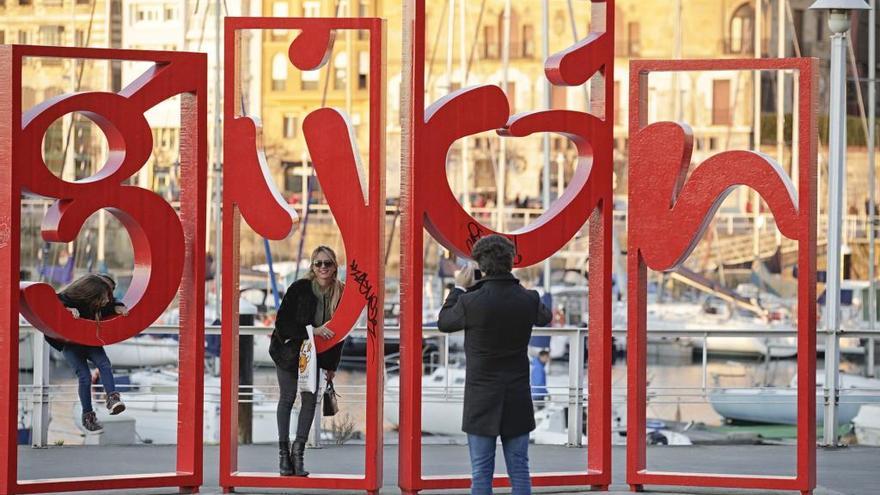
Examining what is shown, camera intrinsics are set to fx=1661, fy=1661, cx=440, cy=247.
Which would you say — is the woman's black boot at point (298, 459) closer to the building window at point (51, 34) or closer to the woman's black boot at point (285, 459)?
the woman's black boot at point (285, 459)

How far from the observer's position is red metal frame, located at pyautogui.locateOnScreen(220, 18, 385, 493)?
9.89 meters

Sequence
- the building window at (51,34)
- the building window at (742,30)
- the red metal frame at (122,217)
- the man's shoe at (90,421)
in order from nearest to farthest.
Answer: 1. the red metal frame at (122,217)
2. the man's shoe at (90,421)
3. the building window at (51,34)
4. the building window at (742,30)

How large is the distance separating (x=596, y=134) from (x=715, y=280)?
48.4m

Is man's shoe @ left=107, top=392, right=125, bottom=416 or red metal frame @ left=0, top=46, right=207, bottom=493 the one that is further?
man's shoe @ left=107, top=392, right=125, bottom=416

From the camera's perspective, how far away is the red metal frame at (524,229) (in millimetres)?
9883

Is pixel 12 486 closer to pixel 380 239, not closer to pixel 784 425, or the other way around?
pixel 380 239

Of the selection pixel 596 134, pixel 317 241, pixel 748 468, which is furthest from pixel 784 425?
pixel 317 241

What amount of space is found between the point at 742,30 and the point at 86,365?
59420 mm

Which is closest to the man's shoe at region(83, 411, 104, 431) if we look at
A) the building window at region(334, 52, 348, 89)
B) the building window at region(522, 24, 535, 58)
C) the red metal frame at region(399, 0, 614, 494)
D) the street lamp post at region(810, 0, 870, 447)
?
the red metal frame at region(399, 0, 614, 494)

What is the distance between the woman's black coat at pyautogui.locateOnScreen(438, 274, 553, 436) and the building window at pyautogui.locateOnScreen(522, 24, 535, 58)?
58.6 m

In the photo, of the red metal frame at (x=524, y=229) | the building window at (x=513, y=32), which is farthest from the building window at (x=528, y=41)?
the red metal frame at (x=524, y=229)

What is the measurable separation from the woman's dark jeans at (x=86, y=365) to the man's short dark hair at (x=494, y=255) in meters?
2.73

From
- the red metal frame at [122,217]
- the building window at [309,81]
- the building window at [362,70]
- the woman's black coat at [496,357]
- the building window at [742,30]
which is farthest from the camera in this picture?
the building window at [742,30]

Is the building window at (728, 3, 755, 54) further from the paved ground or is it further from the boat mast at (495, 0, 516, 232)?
the paved ground
